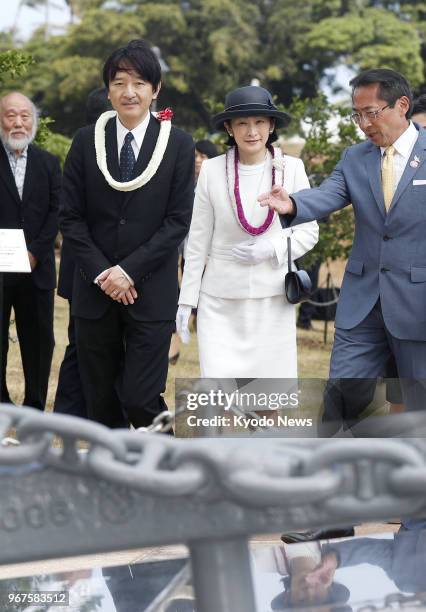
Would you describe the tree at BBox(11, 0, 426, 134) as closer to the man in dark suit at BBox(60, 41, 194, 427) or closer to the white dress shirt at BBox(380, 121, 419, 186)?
the man in dark suit at BBox(60, 41, 194, 427)

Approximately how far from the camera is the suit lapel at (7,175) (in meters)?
7.06

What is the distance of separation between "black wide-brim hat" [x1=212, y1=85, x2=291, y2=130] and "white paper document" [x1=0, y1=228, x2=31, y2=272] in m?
1.25

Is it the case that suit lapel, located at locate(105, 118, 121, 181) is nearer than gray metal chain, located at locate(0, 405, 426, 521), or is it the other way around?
gray metal chain, located at locate(0, 405, 426, 521)

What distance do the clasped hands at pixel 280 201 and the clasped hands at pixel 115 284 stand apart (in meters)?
0.95

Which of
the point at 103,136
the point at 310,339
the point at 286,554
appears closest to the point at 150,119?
the point at 103,136

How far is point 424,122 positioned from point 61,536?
5.74 m

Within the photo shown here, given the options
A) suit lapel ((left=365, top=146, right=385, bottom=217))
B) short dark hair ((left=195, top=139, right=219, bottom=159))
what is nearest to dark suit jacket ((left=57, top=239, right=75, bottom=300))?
suit lapel ((left=365, top=146, right=385, bottom=217))

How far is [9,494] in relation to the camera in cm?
131

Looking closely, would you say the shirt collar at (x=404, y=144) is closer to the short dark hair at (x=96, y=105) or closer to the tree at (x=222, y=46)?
the short dark hair at (x=96, y=105)

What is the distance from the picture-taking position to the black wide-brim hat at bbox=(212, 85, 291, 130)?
553cm

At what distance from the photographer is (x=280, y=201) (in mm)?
4965

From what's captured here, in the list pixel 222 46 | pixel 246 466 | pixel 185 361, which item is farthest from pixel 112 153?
pixel 222 46

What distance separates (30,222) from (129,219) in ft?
5.21

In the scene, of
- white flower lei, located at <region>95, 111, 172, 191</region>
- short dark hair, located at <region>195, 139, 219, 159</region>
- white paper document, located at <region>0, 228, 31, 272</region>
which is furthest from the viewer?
short dark hair, located at <region>195, 139, 219, 159</region>
